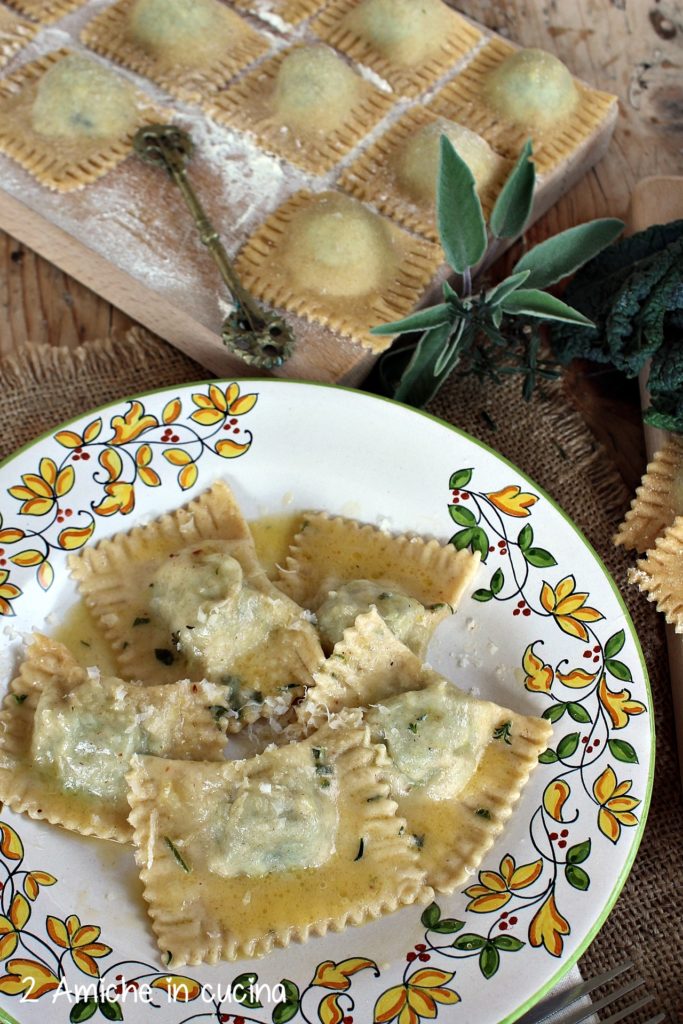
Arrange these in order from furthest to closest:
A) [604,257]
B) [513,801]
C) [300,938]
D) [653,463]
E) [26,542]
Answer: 1. [604,257]
2. [653,463]
3. [26,542]
4. [513,801]
5. [300,938]

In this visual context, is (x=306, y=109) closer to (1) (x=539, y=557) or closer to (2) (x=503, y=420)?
(2) (x=503, y=420)

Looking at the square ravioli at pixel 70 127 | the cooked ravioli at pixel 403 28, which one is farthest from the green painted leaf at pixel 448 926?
the cooked ravioli at pixel 403 28

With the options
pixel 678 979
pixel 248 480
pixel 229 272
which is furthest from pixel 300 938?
→ pixel 229 272

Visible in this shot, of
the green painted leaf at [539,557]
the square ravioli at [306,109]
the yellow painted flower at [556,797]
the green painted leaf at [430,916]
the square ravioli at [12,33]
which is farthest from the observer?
the square ravioli at [12,33]

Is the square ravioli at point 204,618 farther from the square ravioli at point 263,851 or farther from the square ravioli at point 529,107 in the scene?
the square ravioli at point 529,107

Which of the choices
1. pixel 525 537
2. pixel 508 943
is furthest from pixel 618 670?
pixel 508 943

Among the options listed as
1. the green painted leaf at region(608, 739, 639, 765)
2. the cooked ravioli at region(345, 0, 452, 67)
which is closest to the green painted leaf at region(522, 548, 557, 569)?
the green painted leaf at region(608, 739, 639, 765)

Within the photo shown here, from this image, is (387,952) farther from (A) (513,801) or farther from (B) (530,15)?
(B) (530,15)
